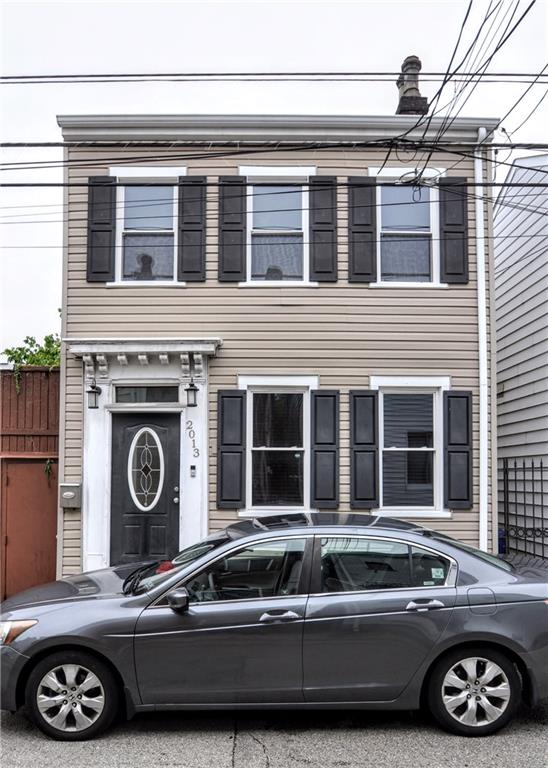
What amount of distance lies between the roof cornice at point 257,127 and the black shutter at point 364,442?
11.6 ft

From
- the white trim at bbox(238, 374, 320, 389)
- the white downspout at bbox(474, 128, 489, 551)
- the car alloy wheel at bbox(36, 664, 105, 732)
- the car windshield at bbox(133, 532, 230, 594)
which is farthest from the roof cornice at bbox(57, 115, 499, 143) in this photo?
the car alloy wheel at bbox(36, 664, 105, 732)

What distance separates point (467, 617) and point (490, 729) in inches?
30.7

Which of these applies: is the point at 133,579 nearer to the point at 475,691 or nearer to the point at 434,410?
the point at 475,691

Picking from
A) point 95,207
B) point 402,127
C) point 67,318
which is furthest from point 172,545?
point 402,127

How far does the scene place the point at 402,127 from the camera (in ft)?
30.4

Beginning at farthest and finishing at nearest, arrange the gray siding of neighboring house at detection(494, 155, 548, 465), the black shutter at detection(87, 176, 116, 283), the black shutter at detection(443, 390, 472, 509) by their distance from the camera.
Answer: the gray siding of neighboring house at detection(494, 155, 548, 465), the black shutter at detection(87, 176, 116, 283), the black shutter at detection(443, 390, 472, 509)

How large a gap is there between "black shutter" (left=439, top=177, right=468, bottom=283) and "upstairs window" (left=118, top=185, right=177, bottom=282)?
144 inches

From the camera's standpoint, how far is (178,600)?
4.64 m

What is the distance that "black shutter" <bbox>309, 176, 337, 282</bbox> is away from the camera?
9.26m

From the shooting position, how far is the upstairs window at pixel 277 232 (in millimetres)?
9359

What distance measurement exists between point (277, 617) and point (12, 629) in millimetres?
1824

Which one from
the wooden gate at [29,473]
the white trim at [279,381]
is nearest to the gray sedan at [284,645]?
the white trim at [279,381]

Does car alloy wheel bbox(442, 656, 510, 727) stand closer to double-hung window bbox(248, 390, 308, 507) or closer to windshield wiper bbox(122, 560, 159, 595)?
windshield wiper bbox(122, 560, 159, 595)

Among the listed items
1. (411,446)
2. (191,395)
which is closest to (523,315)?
(411,446)
